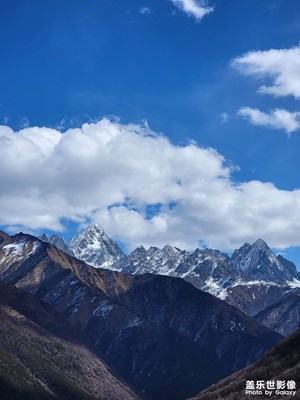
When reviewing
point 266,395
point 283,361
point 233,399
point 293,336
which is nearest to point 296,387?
point 266,395

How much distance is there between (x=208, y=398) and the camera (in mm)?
99250

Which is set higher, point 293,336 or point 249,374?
point 293,336

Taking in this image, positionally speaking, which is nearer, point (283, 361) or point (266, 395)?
point (266, 395)

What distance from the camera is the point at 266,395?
2938 inches

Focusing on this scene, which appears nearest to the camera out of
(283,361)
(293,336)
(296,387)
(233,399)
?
(296,387)

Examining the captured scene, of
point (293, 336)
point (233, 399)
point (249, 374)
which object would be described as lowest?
point (233, 399)

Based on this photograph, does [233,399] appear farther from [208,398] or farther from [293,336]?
[293,336]

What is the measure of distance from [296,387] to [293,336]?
37.3m

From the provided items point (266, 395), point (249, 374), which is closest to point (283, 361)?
point (249, 374)

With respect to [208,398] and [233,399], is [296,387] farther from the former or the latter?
[208,398]

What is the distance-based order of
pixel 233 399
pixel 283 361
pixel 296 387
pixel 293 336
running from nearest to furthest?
pixel 296 387 < pixel 233 399 < pixel 283 361 < pixel 293 336

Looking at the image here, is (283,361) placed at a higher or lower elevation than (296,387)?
higher

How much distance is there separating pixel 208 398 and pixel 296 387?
29.3 m

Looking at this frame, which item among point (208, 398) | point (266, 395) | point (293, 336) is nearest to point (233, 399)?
point (266, 395)
